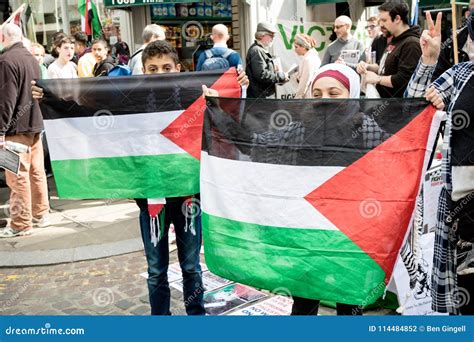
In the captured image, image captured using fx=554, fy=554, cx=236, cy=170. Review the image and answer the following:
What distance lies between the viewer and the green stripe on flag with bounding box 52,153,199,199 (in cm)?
331

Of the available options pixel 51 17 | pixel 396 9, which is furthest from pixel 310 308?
pixel 51 17

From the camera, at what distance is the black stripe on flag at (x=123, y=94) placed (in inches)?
132

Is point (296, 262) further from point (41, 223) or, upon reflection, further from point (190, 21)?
point (190, 21)

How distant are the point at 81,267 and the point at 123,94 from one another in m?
2.29

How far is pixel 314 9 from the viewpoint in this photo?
1270 cm

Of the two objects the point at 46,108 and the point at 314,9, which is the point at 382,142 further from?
the point at 314,9

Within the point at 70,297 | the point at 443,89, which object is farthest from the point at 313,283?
the point at 70,297

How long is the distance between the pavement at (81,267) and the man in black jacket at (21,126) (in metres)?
0.29

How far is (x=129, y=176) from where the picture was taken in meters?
3.36

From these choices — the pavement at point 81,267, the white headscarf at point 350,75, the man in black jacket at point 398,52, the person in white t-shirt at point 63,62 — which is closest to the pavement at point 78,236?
the pavement at point 81,267

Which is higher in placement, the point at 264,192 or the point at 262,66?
the point at 262,66

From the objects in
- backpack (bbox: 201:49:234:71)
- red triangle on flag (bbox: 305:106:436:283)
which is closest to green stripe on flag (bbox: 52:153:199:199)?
red triangle on flag (bbox: 305:106:436:283)

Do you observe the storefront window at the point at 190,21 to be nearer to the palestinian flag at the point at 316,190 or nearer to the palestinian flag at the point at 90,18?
the palestinian flag at the point at 90,18
